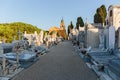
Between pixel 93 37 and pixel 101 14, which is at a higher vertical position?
→ pixel 101 14

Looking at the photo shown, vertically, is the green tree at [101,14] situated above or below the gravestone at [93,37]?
above

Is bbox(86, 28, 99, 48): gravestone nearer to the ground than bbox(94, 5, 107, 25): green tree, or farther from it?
nearer to the ground

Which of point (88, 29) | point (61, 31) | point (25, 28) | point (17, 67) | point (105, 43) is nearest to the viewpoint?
point (17, 67)

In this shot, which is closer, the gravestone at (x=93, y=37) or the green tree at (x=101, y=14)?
Result: the gravestone at (x=93, y=37)

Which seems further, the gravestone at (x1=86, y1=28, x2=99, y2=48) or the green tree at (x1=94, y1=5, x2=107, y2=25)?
the green tree at (x1=94, y1=5, x2=107, y2=25)

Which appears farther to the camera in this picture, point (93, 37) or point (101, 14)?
point (101, 14)

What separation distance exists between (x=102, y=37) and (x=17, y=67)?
43.4ft

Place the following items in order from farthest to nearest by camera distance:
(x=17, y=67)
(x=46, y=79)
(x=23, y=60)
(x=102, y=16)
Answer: (x=102, y=16), (x=23, y=60), (x=17, y=67), (x=46, y=79)

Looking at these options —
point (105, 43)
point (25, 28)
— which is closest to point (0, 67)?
point (105, 43)

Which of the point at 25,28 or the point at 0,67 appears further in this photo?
the point at 25,28

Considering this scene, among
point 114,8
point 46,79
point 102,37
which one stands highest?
point 114,8

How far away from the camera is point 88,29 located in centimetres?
3128

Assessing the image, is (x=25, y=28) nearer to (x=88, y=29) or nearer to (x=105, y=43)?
(x=88, y=29)

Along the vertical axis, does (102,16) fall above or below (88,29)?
above
